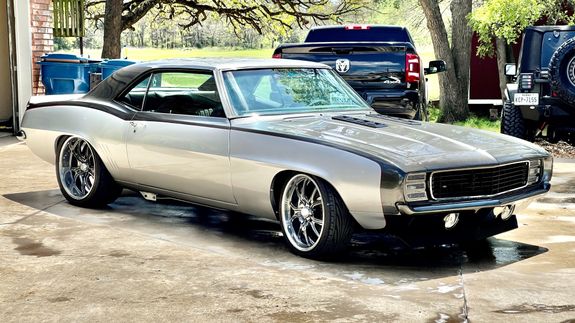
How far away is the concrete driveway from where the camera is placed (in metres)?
5.05

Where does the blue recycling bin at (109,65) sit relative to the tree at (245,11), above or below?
below

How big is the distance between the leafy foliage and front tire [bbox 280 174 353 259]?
1237 centimetres

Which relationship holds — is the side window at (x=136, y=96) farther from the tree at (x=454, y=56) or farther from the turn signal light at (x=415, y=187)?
the tree at (x=454, y=56)

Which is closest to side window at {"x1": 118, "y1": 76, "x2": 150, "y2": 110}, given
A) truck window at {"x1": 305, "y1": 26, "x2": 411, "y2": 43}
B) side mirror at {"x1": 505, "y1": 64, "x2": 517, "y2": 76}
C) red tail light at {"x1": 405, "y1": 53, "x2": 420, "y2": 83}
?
red tail light at {"x1": 405, "y1": 53, "x2": 420, "y2": 83}

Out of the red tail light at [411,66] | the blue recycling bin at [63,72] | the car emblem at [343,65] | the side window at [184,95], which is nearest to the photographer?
the side window at [184,95]

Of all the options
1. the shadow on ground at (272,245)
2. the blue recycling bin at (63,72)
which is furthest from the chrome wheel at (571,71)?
the blue recycling bin at (63,72)

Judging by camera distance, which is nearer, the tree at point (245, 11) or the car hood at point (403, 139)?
the car hood at point (403, 139)

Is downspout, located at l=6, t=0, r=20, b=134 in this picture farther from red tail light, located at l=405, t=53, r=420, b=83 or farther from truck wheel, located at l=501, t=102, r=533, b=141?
truck wheel, located at l=501, t=102, r=533, b=141

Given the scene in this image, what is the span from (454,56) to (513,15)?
3437 millimetres

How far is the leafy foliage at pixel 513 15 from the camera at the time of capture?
17.7 meters

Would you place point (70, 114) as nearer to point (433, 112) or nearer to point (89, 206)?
point (89, 206)

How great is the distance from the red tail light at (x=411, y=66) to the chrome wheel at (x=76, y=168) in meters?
3.77

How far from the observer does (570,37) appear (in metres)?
12.5

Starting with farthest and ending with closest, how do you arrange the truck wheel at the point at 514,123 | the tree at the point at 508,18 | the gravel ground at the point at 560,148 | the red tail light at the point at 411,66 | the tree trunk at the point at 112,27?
the tree trunk at the point at 112,27 < the tree at the point at 508,18 < the truck wheel at the point at 514,123 < the gravel ground at the point at 560,148 < the red tail light at the point at 411,66
